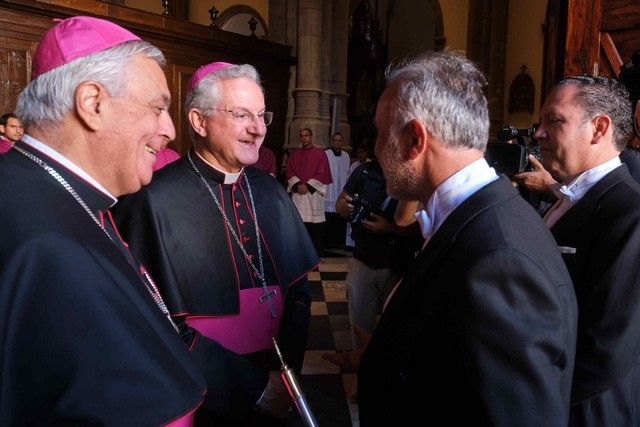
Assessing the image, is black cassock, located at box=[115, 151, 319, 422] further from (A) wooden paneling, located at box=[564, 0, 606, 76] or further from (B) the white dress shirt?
(A) wooden paneling, located at box=[564, 0, 606, 76]

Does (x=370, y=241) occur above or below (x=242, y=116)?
below

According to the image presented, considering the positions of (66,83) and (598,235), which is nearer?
(66,83)

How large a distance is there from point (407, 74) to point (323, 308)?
4288 millimetres

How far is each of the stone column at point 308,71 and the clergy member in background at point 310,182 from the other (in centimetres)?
53

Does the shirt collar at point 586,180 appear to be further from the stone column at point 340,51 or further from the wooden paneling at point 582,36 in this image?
the stone column at point 340,51

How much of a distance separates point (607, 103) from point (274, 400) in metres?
1.47

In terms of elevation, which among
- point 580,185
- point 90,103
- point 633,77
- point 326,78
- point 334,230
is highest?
point 326,78

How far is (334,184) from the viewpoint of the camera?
8.68 m

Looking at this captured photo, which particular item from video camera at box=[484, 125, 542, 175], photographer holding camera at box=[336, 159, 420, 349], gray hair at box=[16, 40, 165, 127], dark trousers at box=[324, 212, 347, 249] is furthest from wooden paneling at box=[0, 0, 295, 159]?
gray hair at box=[16, 40, 165, 127]

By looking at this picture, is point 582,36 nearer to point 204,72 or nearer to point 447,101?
point 204,72

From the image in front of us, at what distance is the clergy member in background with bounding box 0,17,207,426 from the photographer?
943 mm

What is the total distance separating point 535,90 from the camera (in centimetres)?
1058

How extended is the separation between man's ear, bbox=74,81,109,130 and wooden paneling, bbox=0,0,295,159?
5353 millimetres

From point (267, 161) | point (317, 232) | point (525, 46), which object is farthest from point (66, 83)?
point (525, 46)
